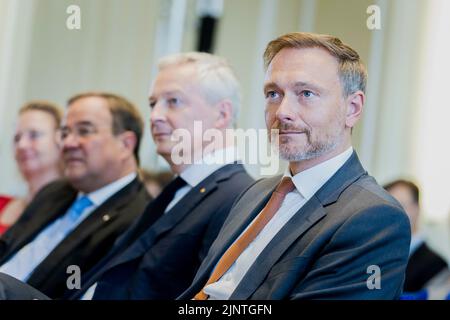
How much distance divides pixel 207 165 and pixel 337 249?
923 mm

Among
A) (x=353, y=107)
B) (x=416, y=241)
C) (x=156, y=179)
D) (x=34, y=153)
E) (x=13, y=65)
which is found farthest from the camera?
(x=13, y=65)

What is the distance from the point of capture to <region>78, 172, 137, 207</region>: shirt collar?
9.71 ft

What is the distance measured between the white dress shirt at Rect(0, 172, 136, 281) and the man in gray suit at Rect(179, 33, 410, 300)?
1041mm

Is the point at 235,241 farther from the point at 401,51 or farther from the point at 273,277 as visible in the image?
the point at 401,51

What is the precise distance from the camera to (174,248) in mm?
2301

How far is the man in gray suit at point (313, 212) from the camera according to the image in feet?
5.36

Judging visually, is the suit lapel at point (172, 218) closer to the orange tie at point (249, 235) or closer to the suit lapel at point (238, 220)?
the suit lapel at point (238, 220)

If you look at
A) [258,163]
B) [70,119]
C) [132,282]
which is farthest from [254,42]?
[132,282]

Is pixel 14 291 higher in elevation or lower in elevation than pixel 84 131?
lower

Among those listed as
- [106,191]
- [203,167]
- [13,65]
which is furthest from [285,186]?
[13,65]

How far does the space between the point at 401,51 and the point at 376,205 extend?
187 cm

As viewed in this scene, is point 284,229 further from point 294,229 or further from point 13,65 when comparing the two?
point 13,65

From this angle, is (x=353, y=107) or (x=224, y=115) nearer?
(x=353, y=107)

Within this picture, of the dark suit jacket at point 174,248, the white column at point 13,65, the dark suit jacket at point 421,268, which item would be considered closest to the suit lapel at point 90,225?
the dark suit jacket at point 174,248
